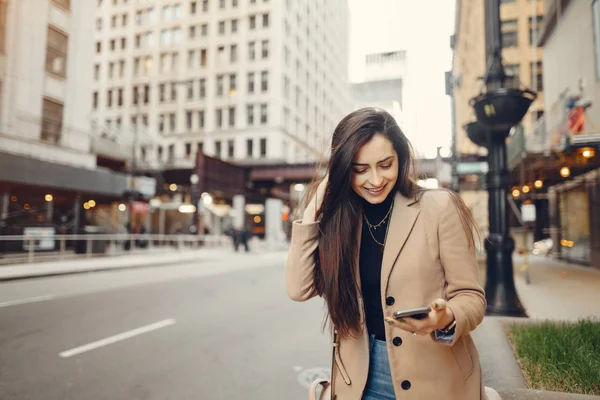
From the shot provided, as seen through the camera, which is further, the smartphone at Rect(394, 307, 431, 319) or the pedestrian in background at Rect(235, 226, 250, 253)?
the pedestrian in background at Rect(235, 226, 250, 253)

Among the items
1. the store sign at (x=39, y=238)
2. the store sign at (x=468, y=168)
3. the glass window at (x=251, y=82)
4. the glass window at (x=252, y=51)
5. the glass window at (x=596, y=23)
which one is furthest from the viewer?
the glass window at (x=251, y=82)

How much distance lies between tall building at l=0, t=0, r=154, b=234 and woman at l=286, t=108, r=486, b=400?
391 cm

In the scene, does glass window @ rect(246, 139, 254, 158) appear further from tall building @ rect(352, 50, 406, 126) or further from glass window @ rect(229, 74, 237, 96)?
tall building @ rect(352, 50, 406, 126)

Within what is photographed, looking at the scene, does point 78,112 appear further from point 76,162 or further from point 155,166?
point 155,166

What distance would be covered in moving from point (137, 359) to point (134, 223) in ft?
119

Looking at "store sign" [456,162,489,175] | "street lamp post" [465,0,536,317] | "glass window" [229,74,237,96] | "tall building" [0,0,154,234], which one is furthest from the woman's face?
"glass window" [229,74,237,96]

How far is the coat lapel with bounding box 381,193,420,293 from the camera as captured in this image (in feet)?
5.59

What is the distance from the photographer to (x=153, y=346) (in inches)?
211

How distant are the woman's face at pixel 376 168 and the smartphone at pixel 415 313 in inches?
22.2

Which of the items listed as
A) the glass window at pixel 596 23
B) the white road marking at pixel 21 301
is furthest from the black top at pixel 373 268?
the glass window at pixel 596 23

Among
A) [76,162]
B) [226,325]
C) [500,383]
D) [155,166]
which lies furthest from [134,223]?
[500,383]

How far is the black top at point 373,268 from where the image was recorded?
5.95 ft

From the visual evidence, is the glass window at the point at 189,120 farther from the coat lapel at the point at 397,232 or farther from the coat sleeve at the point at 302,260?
the coat lapel at the point at 397,232

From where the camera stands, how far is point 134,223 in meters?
38.4
